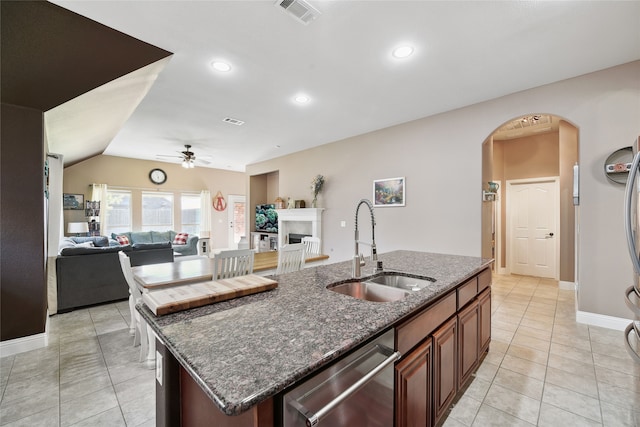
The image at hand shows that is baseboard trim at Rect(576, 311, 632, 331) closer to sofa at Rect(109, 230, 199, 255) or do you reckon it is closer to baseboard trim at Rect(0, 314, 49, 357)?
baseboard trim at Rect(0, 314, 49, 357)

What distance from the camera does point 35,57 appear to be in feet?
6.59

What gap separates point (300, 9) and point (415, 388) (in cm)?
251

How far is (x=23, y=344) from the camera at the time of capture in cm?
251

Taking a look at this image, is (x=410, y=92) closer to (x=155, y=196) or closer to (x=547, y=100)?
(x=547, y=100)

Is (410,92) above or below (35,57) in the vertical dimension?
above

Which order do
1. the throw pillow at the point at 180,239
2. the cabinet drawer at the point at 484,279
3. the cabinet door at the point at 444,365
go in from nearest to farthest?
the cabinet door at the point at 444,365 → the cabinet drawer at the point at 484,279 → the throw pillow at the point at 180,239

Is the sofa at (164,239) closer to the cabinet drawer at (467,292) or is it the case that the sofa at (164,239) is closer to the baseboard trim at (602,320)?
the cabinet drawer at (467,292)

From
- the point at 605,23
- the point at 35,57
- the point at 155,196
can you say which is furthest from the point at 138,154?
the point at 605,23

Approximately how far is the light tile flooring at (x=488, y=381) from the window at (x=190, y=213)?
18.1 ft

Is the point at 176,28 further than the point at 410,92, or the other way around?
the point at 410,92

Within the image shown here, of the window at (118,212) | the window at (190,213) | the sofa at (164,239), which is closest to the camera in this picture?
the sofa at (164,239)

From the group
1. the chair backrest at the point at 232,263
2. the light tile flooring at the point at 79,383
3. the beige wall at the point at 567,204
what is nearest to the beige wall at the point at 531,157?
the beige wall at the point at 567,204

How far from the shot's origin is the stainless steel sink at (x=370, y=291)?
164 cm

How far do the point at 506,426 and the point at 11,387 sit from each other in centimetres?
351
